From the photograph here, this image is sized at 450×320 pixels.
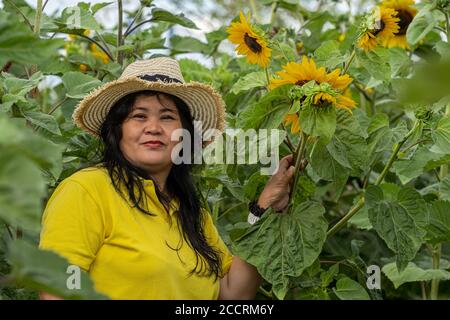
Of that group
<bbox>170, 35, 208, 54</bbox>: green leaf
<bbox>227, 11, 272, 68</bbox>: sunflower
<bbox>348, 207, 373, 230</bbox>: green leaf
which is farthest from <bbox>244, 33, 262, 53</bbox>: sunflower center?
<bbox>170, 35, 208, 54</bbox>: green leaf

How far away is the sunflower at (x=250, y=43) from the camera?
169 cm

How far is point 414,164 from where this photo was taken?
1.95m

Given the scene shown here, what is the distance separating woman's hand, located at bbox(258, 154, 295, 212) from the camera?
1717mm

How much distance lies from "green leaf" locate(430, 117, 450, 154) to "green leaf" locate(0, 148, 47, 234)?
1245 millimetres

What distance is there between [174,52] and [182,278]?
1176 mm

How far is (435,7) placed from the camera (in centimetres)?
196

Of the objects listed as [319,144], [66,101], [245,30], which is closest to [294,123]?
[319,144]

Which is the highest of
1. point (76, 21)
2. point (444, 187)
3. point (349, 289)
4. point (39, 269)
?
point (76, 21)

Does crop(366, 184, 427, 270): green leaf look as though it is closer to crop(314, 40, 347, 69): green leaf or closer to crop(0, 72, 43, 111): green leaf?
crop(314, 40, 347, 69): green leaf

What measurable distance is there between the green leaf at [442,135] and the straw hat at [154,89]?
49 cm

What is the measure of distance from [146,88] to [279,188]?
1.17ft

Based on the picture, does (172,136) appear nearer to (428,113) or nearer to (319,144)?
(319,144)

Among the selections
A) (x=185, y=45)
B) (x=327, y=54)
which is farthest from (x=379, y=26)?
(x=185, y=45)

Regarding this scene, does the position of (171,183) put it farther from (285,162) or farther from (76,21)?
(76,21)
